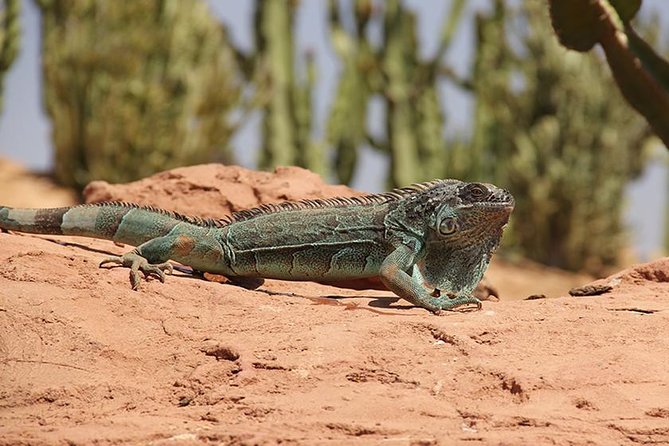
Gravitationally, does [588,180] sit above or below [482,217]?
above

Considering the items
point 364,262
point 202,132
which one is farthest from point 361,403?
point 202,132

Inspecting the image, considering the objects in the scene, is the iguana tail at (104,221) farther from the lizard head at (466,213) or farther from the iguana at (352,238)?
the lizard head at (466,213)

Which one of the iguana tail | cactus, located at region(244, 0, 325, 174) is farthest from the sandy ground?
cactus, located at region(244, 0, 325, 174)

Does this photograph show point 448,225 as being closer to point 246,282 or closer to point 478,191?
point 478,191

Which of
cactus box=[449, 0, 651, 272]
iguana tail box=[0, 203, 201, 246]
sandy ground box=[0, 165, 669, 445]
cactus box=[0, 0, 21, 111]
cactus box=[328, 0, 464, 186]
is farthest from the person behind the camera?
cactus box=[449, 0, 651, 272]

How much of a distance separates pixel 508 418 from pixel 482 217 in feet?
6.74

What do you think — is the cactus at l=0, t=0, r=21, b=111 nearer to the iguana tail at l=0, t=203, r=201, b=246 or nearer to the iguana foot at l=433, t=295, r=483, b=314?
the iguana tail at l=0, t=203, r=201, b=246

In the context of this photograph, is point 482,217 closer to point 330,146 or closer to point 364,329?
point 364,329

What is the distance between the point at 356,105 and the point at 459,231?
13.6m

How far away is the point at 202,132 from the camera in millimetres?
18906

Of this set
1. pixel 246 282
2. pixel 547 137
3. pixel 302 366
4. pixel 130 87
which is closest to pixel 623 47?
pixel 246 282

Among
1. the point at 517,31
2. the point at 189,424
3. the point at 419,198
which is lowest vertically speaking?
the point at 189,424

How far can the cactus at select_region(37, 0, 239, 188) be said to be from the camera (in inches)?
717

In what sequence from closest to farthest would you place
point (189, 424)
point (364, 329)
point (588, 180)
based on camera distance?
point (189, 424) → point (364, 329) → point (588, 180)
